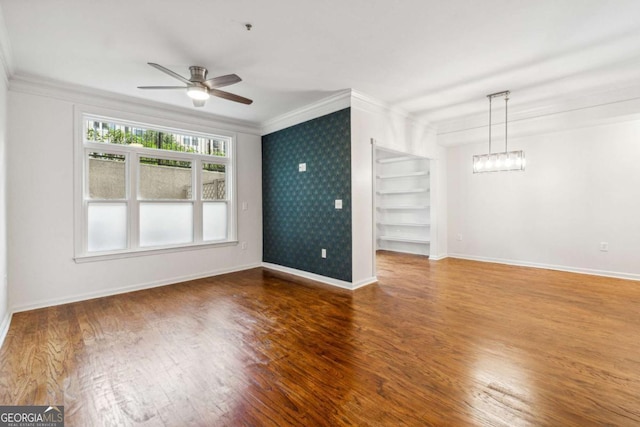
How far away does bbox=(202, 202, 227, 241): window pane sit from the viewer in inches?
199

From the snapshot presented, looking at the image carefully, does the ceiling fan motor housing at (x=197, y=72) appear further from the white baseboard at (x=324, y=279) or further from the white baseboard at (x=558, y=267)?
the white baseboard at (x=558, y=267)

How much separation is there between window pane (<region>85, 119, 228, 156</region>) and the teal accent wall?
988 millimetres

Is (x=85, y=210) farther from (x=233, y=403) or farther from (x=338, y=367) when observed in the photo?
(x=338, y=367)

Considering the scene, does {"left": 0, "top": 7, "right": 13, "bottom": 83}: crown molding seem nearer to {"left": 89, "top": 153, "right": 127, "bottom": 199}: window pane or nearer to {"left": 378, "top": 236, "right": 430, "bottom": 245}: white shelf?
{"left": 89, "top": 153, "right": 127, "bottom": 199}: window pane

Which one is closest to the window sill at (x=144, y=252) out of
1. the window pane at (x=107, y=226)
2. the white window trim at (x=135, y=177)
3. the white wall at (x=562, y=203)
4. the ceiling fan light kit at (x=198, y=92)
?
the white window trim at (x=135, y=177)

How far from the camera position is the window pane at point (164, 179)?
14.4 ft

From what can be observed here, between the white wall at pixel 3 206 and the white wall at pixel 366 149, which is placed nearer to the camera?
the white wall at pixel 3 206

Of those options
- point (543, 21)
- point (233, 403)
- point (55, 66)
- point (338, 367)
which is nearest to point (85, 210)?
point (55, 66)

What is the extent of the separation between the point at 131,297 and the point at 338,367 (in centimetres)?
316

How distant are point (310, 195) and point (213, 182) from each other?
181 cm

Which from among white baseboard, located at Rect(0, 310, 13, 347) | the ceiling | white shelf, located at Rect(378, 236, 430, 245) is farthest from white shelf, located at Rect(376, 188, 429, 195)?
white baseboard, located at Rect(0, 310, 13, 347)

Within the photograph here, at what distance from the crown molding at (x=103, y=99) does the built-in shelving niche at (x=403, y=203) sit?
392 centimetres

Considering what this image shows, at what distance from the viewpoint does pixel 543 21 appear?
2.49 meters

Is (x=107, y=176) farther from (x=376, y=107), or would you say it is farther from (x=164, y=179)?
(x=376, y=107)
